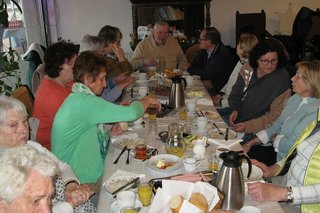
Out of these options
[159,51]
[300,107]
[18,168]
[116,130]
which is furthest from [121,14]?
[18,168]

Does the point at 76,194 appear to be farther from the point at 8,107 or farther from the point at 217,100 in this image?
the point at 217,100

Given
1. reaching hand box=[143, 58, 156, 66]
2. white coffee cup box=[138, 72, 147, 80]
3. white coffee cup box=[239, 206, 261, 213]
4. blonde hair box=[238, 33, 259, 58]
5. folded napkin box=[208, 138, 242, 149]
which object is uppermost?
blonde hair box=[238, 33, 259, 58]

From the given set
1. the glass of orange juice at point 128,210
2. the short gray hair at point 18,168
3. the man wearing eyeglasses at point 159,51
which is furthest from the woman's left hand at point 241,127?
the short gray hair at point 18,168

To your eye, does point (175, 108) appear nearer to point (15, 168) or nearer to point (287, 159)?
point (287, 159)

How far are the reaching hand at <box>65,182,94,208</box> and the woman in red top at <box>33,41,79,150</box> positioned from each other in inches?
30.5

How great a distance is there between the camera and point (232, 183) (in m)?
1.51

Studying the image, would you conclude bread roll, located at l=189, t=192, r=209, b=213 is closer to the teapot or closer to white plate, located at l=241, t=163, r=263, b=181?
white plate, located at l=241, t=163, r=263, b=181

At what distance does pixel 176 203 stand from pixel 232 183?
0.93 ft

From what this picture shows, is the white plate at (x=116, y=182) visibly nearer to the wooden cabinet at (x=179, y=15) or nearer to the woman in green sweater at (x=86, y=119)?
the woman in green sweater at (x=86, y=119)

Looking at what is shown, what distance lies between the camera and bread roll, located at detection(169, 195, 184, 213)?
4.46 ft

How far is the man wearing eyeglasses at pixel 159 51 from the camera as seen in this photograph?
4.46 metres

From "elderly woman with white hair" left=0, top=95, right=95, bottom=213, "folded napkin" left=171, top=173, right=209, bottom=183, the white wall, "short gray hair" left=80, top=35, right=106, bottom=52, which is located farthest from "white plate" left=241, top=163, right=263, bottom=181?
the white wall

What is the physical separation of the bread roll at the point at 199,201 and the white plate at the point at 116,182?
0.43 metres

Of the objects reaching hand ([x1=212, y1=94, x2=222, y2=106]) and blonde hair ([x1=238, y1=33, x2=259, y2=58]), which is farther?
reaching hand ([x1=212, y1=94, x2=222, y2=106])
